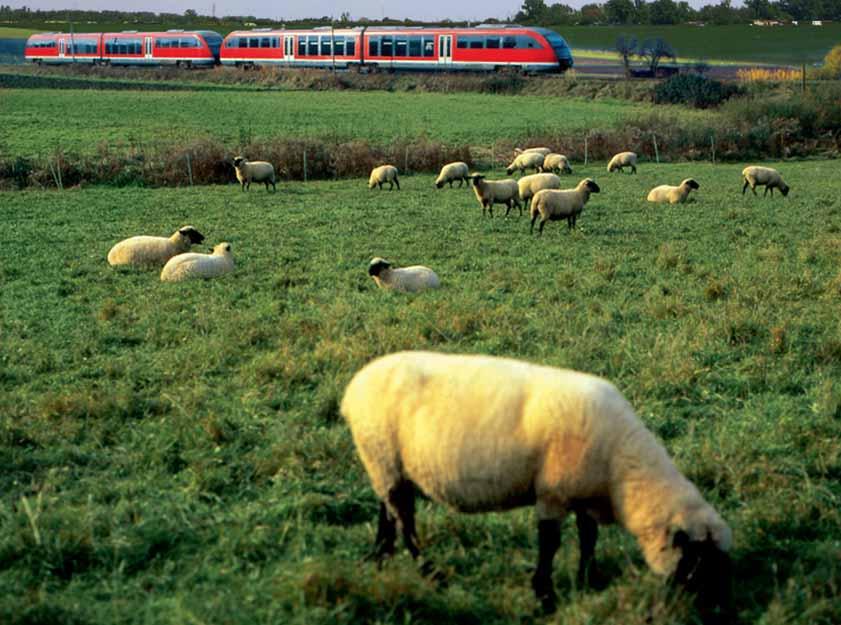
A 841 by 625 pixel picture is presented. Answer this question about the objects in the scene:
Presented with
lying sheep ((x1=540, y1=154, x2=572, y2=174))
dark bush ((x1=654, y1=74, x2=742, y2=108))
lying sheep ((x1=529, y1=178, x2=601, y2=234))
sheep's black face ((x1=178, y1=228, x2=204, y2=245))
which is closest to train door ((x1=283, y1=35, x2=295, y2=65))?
dark bush ((x1=654, y1=74, x2=742, y2=108))

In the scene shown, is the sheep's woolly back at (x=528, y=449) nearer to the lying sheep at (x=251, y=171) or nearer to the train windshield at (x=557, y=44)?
the lying sheep at (x=251, y=171)

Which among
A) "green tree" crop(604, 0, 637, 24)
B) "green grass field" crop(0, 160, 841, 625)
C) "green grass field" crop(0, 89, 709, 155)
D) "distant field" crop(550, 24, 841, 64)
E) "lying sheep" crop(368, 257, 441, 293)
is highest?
"green tree" crop(604, 0, 637, 24)

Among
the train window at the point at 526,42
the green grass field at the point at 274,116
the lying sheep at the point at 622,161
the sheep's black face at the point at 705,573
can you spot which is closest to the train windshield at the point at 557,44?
the train window at the point at 526,42

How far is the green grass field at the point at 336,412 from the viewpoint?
5141 millimetres

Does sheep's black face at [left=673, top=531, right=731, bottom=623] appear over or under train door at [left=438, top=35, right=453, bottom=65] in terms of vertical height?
under

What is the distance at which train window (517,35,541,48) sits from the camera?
204 ft

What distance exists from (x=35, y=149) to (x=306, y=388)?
27852 millimetres

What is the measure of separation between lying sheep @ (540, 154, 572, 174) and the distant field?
66.8m

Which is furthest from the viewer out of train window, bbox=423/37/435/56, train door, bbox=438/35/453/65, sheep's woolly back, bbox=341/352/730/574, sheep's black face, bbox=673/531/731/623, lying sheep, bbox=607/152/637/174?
train window, bbox=423/37/435/56

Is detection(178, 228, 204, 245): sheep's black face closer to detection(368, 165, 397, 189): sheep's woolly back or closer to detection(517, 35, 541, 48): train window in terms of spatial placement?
detection(368, 165, 397, 189): sheep's woolly back

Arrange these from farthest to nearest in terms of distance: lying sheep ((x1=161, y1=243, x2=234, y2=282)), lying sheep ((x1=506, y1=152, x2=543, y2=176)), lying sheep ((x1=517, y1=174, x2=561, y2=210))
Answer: lying sheep ((x1=506, y1=152, x2=543, y2=176))
lying sheep ((x1=517, y1=174, x2=561, y2=210))
lying sheep ((x1=161, y1=243, x2=234, y2=282))

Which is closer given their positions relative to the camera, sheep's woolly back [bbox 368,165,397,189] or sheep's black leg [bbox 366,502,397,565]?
sheep's black leg [bbox 366,502,397,565]

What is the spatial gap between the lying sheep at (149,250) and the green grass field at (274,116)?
1718 cm

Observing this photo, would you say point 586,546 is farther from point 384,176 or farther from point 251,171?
point 384,176
